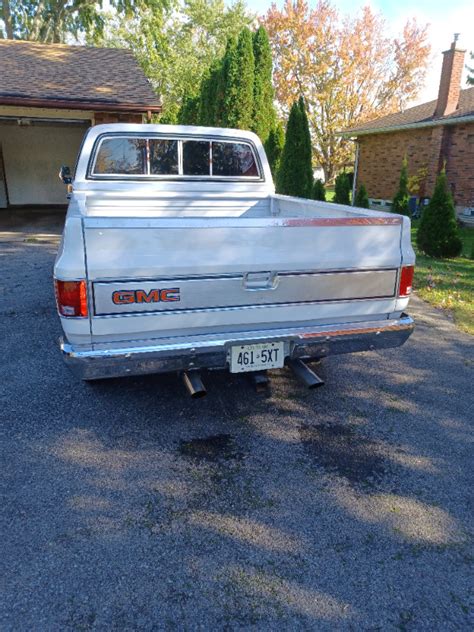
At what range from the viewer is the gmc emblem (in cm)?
276

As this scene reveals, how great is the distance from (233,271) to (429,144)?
1749cm

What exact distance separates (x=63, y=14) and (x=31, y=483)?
103 ft

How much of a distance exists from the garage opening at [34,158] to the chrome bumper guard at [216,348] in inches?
609

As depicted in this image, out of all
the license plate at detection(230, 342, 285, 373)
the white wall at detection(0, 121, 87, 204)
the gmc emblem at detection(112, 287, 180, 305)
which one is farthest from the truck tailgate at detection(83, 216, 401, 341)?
the white wall at detection(0, 121, 87, 204)

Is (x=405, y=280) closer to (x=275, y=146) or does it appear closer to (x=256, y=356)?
(x=256, y=356)

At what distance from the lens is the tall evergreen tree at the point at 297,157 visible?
38.8 feet

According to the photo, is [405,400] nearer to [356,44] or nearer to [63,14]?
[356,44]

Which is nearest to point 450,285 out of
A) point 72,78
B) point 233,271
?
point 233,271

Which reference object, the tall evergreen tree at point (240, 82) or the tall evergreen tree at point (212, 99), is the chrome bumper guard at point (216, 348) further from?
the tall evergreen tree at point (212, 99)

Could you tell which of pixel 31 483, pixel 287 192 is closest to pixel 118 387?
pixel 31 483

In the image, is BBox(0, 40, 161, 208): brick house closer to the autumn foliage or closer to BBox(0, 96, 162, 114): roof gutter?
BBox(0, 96, 162, 114): roof gutter

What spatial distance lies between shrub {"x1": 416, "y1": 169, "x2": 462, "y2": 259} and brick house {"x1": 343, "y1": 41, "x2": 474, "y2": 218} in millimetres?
6757

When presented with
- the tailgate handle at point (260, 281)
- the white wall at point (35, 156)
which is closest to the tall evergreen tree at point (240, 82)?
the white wall at point (35, 156)

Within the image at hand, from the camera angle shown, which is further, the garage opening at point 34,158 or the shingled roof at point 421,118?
the garage opening at point 34,158
